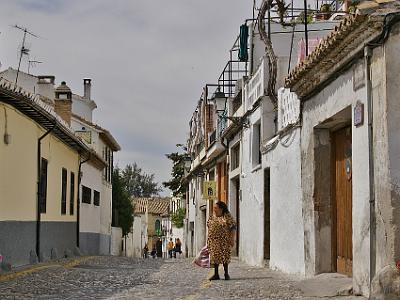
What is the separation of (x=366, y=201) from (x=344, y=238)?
7.55ft

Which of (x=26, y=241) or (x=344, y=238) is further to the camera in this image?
(x=26, y=241)

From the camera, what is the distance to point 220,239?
13.1 meters

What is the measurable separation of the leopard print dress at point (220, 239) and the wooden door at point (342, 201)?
85.9 inches

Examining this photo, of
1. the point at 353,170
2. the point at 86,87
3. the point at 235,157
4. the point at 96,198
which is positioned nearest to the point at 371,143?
the point at 353,170

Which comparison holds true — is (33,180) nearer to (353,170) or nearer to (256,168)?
(256,168)

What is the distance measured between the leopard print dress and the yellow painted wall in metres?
4.95

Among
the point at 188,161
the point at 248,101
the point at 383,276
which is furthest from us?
the point at 188,161

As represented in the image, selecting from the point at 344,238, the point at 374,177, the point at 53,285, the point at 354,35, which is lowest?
the point at 53,285

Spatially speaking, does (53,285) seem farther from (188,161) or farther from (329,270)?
(188,161)

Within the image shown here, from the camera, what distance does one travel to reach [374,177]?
8.75 meters

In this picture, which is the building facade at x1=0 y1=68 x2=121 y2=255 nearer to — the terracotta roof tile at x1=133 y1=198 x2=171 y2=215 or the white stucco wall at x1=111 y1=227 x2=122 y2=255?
the white stucco wall at x1=111 y1=227 x2=122 y2=255

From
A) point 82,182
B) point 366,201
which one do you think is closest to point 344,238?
point 366,201

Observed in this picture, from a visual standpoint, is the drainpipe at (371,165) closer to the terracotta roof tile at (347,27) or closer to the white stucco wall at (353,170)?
the white stucco wall at (353,170)

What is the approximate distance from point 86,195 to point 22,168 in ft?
42.9
